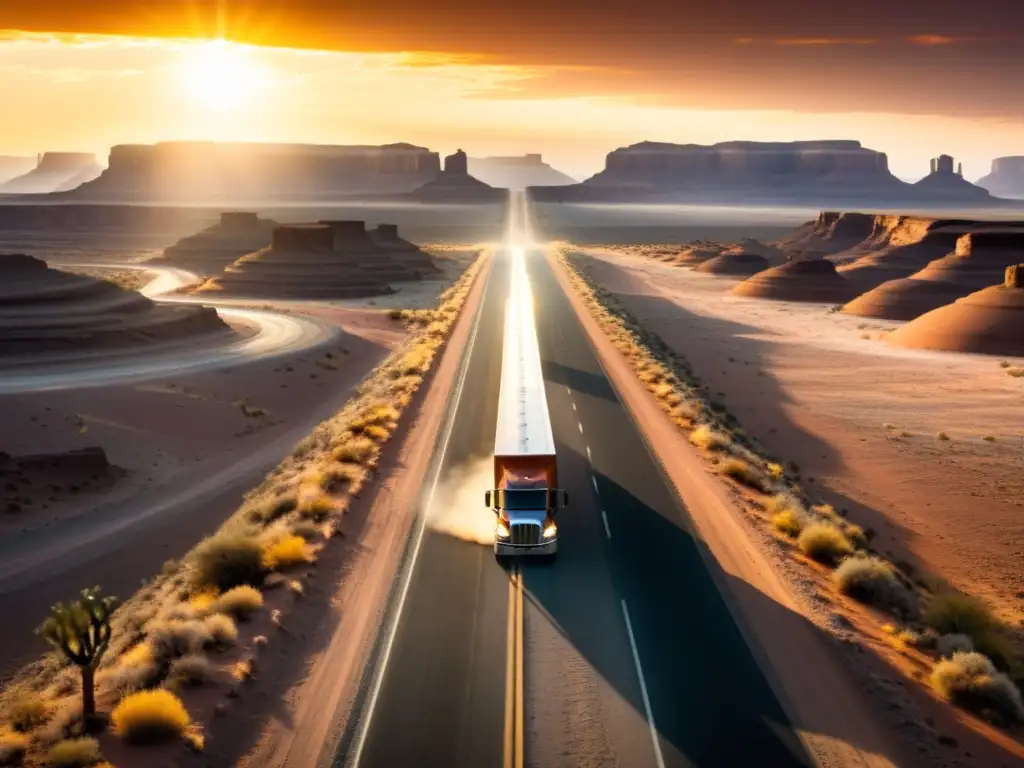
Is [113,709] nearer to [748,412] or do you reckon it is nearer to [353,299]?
[748,412]

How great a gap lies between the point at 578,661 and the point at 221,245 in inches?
6275

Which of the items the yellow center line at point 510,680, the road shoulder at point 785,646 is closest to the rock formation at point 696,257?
→ the road shoulder at point 785,646

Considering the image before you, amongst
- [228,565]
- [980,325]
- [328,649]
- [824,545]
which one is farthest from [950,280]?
[328,649]

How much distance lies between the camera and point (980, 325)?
7531cm

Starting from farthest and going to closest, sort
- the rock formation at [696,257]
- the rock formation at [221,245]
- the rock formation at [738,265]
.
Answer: the rock formation at [696,257] → the rock formation at [221,245] → the rock formation at [738,265]

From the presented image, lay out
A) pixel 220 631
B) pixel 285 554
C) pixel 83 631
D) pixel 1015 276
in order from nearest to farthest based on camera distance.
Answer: pixel 83 631, pixel 220 631, pixel 285 554, pixel 1015 276

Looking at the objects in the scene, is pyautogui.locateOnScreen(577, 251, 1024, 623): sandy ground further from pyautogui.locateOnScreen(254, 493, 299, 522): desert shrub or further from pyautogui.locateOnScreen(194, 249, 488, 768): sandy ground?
pyautogui.locateOnScreen(254, 493, 299, 522): desert shrub

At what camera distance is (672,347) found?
261ft

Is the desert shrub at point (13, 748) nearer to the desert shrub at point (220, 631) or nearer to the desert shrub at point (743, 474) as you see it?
the desert shrub at point (220, 631)

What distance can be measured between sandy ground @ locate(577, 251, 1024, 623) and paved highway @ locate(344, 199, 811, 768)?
8367 mm

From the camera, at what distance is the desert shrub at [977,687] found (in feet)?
64.2

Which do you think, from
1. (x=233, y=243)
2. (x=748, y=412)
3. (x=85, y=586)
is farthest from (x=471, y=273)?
(x=85, y=586)

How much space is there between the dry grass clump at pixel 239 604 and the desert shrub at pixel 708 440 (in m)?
21.0

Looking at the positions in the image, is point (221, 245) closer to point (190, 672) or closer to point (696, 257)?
point (696, 257)
